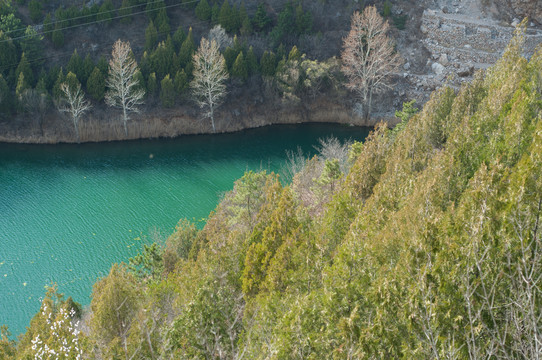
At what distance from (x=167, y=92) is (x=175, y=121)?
273 cm

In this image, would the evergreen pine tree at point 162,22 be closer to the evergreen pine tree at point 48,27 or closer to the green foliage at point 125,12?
the green foliage at point 125,12

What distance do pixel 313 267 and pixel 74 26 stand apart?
44092mm

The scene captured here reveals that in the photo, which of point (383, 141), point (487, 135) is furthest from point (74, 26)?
point (487, 135)

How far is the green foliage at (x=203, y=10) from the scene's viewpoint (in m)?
53.5

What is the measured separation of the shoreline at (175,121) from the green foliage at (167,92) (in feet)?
3.17

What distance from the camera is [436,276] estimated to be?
1233cm

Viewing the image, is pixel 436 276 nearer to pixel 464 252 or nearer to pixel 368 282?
pixel 464 252

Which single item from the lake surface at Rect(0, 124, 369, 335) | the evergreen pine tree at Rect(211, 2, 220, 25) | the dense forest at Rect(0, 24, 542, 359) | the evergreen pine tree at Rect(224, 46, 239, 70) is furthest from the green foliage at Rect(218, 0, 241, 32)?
the dense forest at Rect(0, 24, 542, 359)

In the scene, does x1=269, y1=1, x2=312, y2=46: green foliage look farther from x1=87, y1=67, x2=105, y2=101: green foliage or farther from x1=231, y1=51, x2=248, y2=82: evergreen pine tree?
x1=87, y1=67, x2=105, y2=101: green foliage

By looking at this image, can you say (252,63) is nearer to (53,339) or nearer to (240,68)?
(240,68)

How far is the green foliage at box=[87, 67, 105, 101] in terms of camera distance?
151ft

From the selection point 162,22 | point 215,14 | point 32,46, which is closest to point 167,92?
point 162,22

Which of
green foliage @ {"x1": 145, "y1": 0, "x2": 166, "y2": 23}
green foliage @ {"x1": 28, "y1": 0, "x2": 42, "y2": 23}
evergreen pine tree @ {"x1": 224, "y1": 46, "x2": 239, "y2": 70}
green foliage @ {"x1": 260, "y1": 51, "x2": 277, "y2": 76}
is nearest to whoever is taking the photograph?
evergreen pine tree @ {"x1": 224, "y1": 46, "x2": 239, "y2": 70}

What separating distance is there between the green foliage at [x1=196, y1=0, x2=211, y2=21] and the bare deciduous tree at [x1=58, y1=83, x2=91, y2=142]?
49.3 feet
